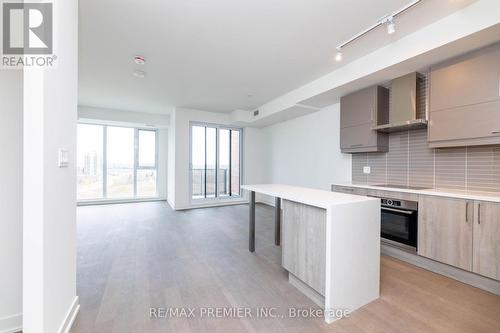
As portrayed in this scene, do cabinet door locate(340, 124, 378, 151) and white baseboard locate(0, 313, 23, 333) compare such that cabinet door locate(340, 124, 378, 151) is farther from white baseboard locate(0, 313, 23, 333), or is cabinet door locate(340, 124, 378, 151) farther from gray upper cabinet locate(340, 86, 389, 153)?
white baseboard locate(0, 313, 23, 333)

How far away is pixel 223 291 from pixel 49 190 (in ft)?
5.27

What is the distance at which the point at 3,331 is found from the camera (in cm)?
150

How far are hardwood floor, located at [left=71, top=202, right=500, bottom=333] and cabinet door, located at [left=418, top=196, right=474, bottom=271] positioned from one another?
0.25 m

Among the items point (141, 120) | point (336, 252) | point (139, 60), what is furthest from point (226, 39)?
point (141, 120)

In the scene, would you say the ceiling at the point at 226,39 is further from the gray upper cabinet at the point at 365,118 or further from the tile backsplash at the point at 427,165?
the tile backsplash at the point at 427,165

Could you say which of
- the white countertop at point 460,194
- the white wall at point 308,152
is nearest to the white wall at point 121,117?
the white wall at point 308,152

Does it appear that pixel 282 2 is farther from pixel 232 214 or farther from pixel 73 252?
pixel 232 214

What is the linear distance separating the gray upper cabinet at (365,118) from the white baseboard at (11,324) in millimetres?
4096

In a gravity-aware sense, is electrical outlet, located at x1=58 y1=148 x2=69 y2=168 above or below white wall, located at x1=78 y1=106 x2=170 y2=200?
below

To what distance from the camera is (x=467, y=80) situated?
2223 millimetres

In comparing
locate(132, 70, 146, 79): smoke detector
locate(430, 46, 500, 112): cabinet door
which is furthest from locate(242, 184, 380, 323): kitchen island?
locate(132, 70, 146, 79): smoke detector

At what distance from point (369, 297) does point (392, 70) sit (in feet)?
8.43

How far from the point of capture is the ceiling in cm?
200

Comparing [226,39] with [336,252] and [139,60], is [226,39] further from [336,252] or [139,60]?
[336,252]
